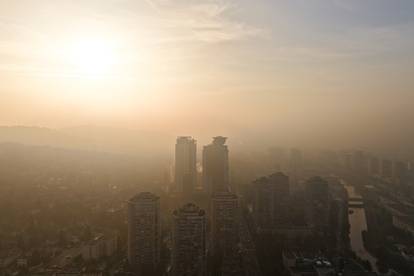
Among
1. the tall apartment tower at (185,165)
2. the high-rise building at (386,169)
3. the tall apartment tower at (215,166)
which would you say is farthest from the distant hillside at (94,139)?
the high-rise building at (386,169)

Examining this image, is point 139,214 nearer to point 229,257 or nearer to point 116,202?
point 229,257

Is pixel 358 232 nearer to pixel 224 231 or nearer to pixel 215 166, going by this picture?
pixel 224 231

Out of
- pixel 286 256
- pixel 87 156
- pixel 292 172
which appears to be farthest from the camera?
pixel 87 156

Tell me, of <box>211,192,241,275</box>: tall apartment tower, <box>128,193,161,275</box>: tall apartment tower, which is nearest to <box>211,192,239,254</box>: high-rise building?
<box>211,192,241,275</box>: tall apartment tower

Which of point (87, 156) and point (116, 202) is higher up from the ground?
point (87, 156)

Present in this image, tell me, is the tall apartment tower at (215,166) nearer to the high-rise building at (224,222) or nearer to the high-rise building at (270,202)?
the high-rise building at (270,202)

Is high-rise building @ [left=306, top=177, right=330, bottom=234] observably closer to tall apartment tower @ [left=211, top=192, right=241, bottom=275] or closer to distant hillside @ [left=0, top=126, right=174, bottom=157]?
tall apartment tower @ [left=211, top=192, right=241, bottom=275]

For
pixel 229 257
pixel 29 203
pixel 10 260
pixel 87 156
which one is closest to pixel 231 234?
pixel 229 257

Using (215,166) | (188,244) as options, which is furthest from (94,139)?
(188,244)
